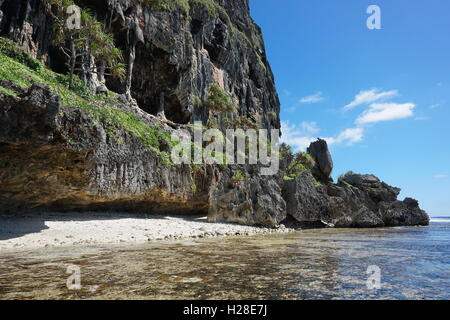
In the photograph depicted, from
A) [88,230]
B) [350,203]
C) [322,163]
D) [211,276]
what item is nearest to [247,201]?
[88,230]

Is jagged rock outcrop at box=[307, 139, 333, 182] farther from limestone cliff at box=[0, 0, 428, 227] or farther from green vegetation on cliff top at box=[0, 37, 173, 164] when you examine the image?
green vegetation on cliff top at box=[0, 37, 173, 164]

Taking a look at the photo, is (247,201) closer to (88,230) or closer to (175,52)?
(88,230)

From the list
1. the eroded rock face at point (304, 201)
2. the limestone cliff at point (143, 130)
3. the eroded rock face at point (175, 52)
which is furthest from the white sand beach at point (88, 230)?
the eroded rock face at point (304, 201)

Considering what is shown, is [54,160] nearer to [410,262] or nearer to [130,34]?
[410,262]

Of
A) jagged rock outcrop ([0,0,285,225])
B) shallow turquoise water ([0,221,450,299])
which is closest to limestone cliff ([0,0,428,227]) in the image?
jagged rock outcrop ([0,0,285,225])

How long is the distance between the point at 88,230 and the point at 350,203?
1771 inches

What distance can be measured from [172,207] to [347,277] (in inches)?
745

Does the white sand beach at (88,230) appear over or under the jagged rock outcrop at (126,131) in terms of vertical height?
under

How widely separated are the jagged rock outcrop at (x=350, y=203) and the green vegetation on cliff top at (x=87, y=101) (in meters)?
22.1

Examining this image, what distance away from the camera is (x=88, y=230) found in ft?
53.7

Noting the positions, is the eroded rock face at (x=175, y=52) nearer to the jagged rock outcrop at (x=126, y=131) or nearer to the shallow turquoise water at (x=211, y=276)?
the jagged rock outcrop at (x=126, y=131)

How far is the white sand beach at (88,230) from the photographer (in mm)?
13625

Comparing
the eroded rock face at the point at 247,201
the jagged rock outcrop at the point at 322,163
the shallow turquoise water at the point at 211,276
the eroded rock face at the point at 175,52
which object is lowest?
the shallow turquoise water at the point at 211,276
